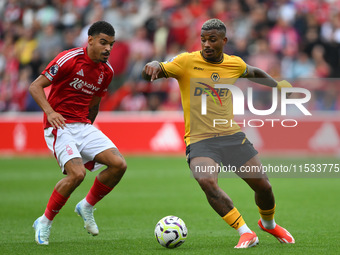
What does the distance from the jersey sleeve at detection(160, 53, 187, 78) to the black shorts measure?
0.81m

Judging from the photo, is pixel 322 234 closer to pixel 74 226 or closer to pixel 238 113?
pixel 74 226

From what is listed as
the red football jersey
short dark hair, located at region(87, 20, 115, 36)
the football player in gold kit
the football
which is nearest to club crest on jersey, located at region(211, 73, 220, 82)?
the football player in gold kit

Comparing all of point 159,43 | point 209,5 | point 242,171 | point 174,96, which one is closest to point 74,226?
point 242,171

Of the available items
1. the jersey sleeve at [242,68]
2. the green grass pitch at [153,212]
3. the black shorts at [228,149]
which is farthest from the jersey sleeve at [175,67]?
the green grass pitch at [153,212]

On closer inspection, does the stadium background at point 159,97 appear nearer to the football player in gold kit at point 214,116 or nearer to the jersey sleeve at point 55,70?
the football player in gold kit at point 214,116

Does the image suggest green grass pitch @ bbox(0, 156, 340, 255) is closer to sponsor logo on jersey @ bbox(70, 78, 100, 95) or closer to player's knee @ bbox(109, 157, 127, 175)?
player's knee @ bbox(109, 157, 127, 175)

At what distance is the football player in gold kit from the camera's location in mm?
7172

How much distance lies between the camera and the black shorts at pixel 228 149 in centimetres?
729

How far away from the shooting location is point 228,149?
732cm

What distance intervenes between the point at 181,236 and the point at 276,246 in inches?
42.4

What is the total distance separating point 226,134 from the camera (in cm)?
737

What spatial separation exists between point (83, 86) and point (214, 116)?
1727 millimetres

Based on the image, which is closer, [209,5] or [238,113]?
[238,113]

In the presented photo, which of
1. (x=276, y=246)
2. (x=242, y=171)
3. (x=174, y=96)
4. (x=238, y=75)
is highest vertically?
(x=238, y=75)
